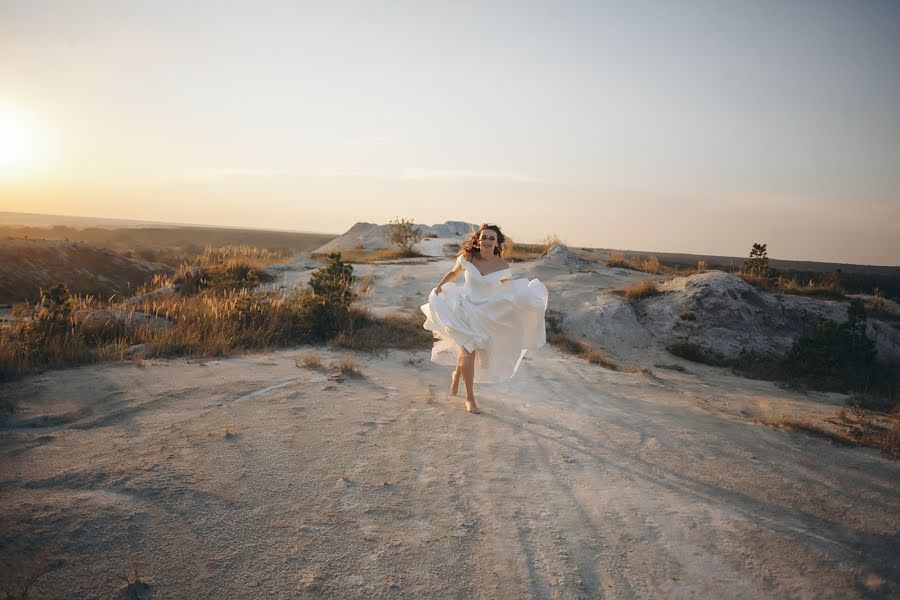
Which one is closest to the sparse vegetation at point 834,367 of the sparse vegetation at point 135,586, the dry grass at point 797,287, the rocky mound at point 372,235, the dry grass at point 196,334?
the dry grass at point 797,287

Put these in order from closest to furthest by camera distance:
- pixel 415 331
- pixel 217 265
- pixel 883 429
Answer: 1. pixel 883 429
2. pixel 415 331
3. pixel 217 265

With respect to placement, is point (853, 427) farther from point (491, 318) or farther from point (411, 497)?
point (411, 497)

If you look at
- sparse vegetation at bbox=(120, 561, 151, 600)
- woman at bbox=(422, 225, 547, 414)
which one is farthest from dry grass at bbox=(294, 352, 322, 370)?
sparse vegetation at bbox=(120, 561, 151, 600)

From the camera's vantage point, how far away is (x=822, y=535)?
2.88m

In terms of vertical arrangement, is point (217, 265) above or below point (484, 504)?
above

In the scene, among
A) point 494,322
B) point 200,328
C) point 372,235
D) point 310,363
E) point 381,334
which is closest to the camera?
point 494,322

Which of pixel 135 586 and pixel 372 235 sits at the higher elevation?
pixel 372 235

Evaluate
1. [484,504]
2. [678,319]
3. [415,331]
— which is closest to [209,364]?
[415,331]

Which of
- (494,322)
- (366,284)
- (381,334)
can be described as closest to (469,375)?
(494,322)

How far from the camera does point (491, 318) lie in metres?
4.96

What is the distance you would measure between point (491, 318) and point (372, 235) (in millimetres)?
30803

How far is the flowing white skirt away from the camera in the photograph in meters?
4.93

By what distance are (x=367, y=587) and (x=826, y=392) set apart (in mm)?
7721

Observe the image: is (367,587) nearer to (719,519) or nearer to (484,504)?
(484,504)
